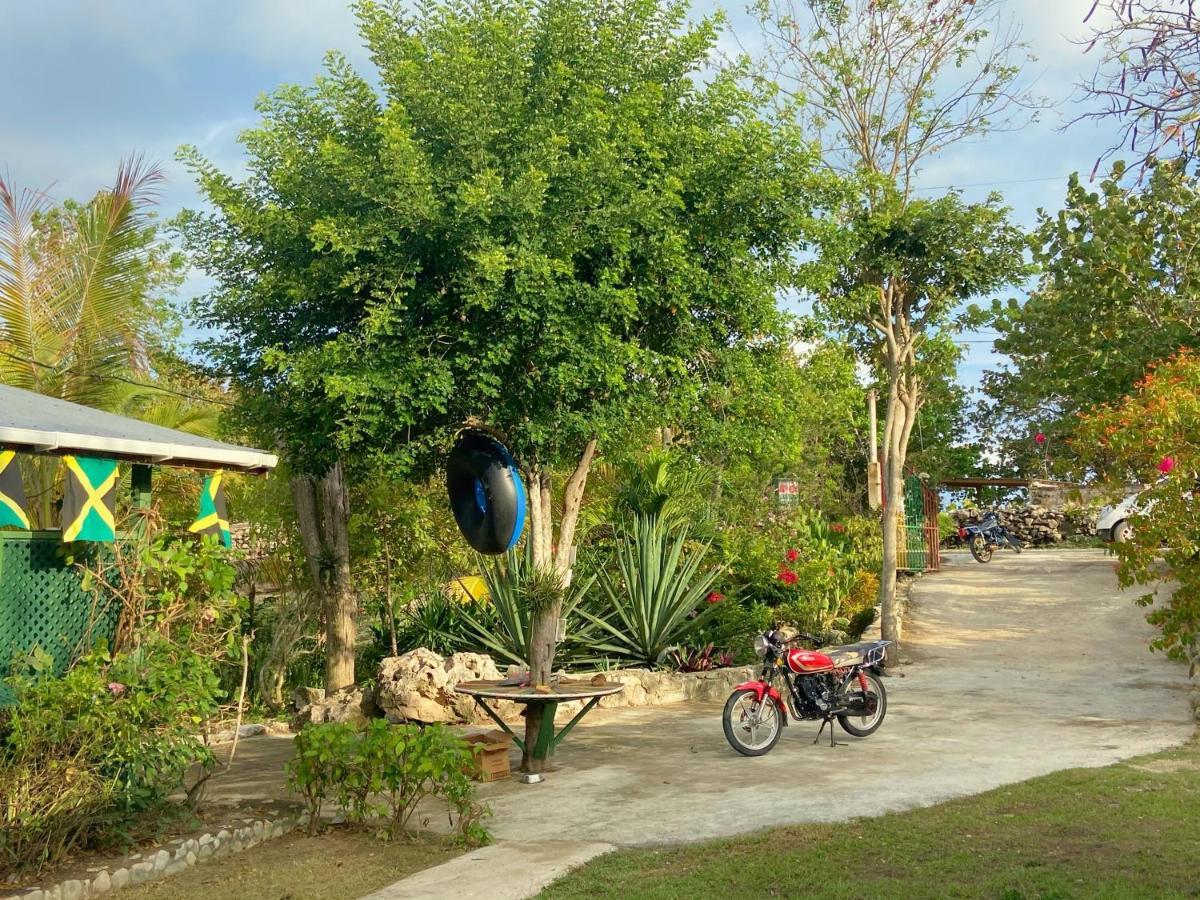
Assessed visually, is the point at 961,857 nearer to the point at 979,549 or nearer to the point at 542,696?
the point at 542,696

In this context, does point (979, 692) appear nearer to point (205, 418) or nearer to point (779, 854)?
point (779, 854)

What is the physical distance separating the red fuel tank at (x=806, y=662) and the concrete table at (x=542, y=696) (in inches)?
58.0

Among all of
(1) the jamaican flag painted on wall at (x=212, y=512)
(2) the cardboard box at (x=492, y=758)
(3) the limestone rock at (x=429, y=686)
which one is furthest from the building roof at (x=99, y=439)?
(3) the limestone rock at (x=429, y=686)

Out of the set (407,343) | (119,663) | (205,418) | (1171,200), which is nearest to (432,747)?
(119,663)

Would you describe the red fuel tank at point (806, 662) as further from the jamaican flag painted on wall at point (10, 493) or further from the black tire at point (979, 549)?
the black tire at point (979, 549)

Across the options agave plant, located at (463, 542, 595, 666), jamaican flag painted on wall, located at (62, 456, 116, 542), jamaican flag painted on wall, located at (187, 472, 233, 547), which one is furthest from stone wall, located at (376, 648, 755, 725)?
jamaican flag painted on wall, located at (62, 456, 116, 542)

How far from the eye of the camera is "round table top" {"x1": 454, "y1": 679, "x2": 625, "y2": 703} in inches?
321

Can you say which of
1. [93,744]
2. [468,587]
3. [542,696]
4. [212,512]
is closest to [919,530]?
[468,587]

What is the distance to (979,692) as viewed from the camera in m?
11.8

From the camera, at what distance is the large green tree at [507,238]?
31.0 feet

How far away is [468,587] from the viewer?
1554 cm

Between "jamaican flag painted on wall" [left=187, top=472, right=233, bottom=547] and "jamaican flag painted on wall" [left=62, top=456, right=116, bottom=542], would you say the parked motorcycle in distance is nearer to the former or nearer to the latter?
"jamaican flag painted on wall" [left=187, top=472, right=233, bottom=547]

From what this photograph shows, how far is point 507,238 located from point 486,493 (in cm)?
214

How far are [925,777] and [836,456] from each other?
2045cm
